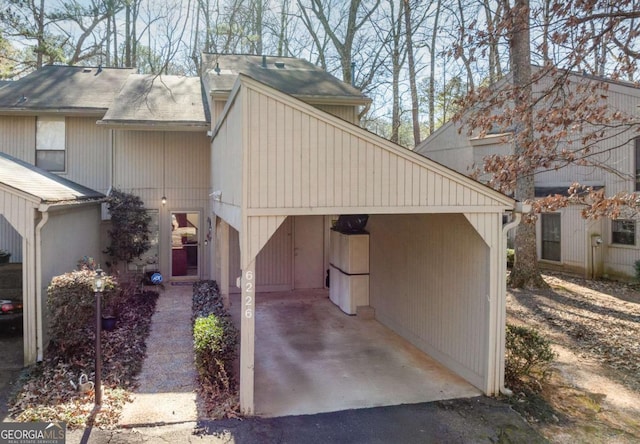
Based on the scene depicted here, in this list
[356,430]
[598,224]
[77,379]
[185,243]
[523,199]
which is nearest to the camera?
[356,430]

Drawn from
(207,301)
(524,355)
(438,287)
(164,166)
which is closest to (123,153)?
(164,166)

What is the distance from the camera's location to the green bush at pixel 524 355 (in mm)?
6094

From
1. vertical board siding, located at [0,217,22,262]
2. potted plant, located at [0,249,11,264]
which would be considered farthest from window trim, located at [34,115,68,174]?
potted plant, located at [0,249,11,264]

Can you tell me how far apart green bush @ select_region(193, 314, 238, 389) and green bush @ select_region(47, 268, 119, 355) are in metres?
1.85

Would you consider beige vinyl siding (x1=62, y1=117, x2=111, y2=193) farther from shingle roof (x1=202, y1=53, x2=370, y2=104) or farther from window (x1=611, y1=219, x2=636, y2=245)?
window (x1=611, y1=219, x2=636, y2=245)

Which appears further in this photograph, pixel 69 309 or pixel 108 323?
pixel 108 323

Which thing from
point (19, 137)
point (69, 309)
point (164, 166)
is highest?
point (19, 137)

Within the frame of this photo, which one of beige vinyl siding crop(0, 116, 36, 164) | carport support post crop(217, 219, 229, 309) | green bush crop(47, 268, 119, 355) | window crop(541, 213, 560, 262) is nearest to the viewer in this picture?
green bush crop(47, 268, 119, 355)

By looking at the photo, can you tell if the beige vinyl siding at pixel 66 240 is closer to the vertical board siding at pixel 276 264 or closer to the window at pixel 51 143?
the window at pixel 51 143

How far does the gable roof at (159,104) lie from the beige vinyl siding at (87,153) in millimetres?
1126

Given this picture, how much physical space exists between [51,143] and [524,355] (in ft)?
41.6

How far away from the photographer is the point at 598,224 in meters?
13.8

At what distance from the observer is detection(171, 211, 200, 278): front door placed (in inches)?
488

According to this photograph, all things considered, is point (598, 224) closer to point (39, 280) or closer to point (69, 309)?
point (69, 309)
